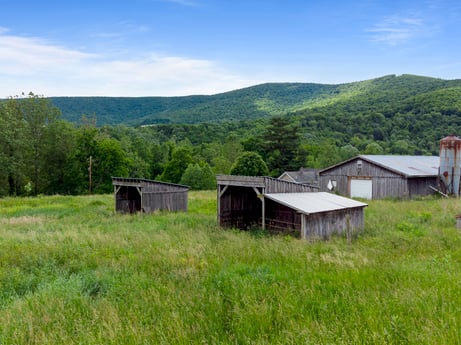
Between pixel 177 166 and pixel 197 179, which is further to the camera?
pixel 177 166

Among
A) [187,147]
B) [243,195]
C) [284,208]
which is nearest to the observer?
[284,208]

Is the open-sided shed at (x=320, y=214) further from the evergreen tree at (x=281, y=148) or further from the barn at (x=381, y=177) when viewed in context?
the evergreen tree at (x=281, y=148)

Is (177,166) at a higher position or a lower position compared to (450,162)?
lower

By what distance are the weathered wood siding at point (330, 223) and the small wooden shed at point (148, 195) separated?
13182 millimetres

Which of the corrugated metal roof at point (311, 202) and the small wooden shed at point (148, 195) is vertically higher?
the corrugated metal roof at point (311, 202)

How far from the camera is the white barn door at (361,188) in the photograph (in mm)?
32156

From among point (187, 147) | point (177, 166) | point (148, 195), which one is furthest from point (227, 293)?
point (187, 147)

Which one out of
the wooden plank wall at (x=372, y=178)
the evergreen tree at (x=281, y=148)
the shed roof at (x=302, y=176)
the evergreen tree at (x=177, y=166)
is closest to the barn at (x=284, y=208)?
the wooden plank wall at (x=372, y=178)

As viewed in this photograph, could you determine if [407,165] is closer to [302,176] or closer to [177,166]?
[302,176]

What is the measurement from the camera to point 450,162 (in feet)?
98.5

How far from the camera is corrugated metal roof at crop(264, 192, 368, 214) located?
13.9 metres

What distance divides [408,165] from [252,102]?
5874 inches

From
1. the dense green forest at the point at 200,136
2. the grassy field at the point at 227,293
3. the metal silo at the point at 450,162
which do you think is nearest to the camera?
the grassy field at the point at 227,293

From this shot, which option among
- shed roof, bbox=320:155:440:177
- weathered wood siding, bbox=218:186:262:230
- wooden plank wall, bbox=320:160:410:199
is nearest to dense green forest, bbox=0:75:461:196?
wooden plank wall, bbox=320:160:410:199
